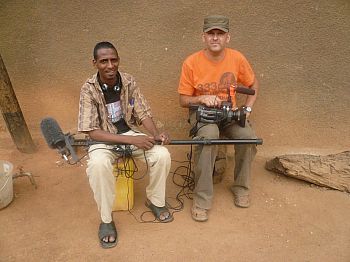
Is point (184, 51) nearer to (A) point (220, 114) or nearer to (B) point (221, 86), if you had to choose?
(B) point (221, 86)

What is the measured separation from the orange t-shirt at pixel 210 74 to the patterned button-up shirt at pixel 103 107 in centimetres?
45

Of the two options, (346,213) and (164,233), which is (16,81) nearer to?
(164,233)

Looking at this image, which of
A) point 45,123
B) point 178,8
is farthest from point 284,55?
point 45,123

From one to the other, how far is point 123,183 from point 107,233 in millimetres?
459

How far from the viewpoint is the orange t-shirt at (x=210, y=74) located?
122 inches

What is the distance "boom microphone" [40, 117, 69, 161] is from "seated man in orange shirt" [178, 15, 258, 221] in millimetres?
1088

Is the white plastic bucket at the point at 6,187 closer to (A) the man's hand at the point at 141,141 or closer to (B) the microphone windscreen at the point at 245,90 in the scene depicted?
(A) the man's hand at the point at 141,141

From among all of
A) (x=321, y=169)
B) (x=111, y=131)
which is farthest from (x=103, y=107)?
(x=321, y=169)

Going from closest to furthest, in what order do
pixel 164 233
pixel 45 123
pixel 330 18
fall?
pixel 45 123 < pixel 164 233 < pixel 330 18

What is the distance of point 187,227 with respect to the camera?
2.87 m

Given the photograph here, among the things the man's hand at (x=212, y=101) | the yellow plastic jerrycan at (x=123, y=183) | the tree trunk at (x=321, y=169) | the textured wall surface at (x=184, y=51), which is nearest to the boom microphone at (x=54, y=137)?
the yellow plastic jerrycan at (x=123, y=183)

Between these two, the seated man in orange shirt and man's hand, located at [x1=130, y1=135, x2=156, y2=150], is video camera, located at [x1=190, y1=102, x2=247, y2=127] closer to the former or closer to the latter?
the seated man in orange shirt

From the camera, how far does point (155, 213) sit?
2977mm

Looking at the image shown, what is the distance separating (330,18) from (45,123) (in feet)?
9.39
